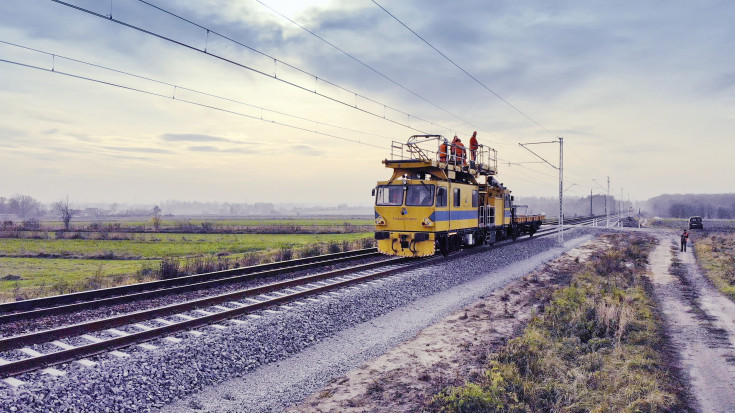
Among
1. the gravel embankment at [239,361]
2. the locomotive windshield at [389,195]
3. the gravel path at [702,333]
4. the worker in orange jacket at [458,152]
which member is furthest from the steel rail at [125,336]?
the worker in orange jacket at [458,152]

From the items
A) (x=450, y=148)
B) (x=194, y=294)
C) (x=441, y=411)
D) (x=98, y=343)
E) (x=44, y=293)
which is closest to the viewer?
(x=441, y=411)

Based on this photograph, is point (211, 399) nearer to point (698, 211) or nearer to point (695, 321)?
point (695, 321)

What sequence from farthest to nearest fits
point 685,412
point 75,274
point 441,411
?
1. point 75,274
2. point 685,412
3. point 441,411

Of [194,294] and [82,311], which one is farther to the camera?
[194,294]

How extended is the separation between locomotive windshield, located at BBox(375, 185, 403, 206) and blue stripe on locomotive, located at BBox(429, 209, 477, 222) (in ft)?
5.12

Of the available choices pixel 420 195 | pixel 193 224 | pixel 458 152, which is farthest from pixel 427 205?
pixel 193 224

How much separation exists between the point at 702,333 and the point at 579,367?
4.62 m

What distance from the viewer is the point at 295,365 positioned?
746cm

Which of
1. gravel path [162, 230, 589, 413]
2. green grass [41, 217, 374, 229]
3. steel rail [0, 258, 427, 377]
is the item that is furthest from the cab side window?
green grass [41, 217, 374, 229]

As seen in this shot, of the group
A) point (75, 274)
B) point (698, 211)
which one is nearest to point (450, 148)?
point (75, 274)

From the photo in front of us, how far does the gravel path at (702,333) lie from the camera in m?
6.67

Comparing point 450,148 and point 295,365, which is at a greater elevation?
point 450,148

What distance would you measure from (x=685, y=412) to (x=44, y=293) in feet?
→ 56.6

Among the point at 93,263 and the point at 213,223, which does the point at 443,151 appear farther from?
the point at 213,223
